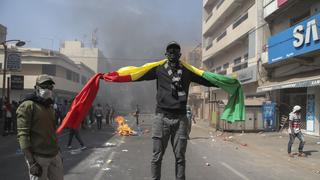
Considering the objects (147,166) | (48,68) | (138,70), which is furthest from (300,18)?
(48,68)

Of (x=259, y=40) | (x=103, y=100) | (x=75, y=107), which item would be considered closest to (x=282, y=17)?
(x=259, y=40)

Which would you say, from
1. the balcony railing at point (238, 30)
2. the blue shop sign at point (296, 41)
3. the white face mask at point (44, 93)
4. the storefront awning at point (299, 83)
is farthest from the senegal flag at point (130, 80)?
the balcony railing at point (238, 30)

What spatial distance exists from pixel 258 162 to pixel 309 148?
543 centimetres

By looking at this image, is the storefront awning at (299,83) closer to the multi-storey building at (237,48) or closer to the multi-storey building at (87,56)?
the multi-storey building at (237,48)

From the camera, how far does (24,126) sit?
484 centimetres

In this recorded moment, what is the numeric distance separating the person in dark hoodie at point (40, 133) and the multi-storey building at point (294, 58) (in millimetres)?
17592

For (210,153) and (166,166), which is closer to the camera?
(166,166)

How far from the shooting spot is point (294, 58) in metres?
24.6

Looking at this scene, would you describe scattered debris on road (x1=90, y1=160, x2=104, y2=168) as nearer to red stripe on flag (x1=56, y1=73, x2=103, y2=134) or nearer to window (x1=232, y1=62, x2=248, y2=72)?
red stripe on flag (x1=56, y1=73, x2=103, y2=134)

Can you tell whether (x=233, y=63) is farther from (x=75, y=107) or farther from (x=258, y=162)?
(x=75, y=107)

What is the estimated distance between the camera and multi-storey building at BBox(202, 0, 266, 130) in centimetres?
2983

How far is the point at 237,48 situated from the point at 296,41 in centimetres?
1768

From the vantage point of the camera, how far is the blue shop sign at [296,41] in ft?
71.3

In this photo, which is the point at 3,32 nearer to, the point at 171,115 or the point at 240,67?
the point at 240,67
